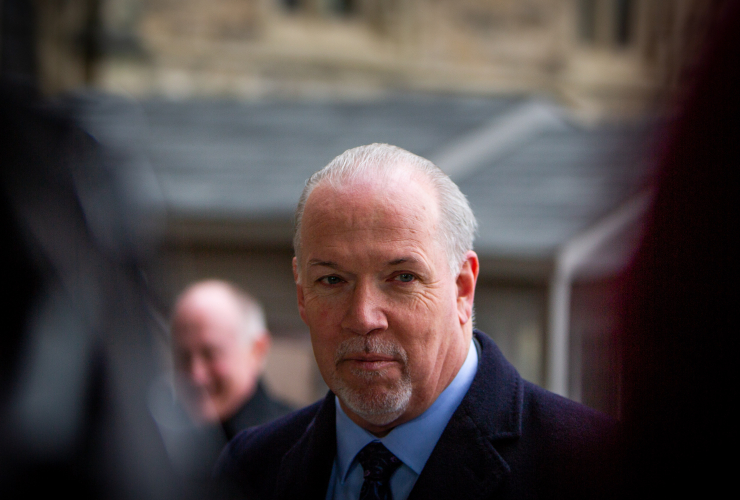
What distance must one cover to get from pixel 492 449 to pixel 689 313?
3.36ft

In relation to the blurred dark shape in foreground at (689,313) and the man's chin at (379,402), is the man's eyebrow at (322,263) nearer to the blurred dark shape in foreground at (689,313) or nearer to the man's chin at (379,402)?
the man's chin at (379,402)

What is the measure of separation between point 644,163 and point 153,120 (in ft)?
31.4

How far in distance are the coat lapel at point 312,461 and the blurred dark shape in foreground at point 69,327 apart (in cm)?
101

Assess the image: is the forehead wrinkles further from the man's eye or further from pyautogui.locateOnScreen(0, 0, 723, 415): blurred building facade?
pyautogui.locateOnScreen(0, 0, 723, 415): blurred building facade

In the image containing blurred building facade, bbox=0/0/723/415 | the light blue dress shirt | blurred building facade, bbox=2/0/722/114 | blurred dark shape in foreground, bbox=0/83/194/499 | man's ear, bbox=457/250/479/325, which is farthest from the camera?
blurred building facade, bbox=2/0/722/114

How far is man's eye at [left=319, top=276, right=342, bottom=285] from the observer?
1.78 m

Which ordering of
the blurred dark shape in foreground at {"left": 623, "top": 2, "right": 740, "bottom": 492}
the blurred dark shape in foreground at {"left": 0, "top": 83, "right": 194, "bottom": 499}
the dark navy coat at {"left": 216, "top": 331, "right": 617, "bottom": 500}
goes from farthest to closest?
the dark navy coat at {"left": 216, "top": 331, "right": 617, "bottom": 500} < the blurred dark shape in foreground at {"left": 0, "top": 83, "right": 194, "bottom": 499} < the blurred dark shape in foreground at {"left": 623, "top": 2, "right": 740, "bottom": 492}

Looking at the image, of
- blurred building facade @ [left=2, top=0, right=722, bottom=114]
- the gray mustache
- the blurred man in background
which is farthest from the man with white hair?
blurred building facade @ [left=2, top=0, right=722, bottom=114]

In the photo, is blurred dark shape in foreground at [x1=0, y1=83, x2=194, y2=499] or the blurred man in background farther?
the blurred man in background

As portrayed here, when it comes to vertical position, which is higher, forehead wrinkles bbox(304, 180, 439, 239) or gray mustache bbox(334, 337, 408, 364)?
forehead wrinkles bbox(304, 180, 439, 239)

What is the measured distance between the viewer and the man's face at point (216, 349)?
370 centimetres

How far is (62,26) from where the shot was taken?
1316cm

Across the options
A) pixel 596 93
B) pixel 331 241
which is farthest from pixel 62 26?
pixel 331 241

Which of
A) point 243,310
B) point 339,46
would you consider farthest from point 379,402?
point 339,46
